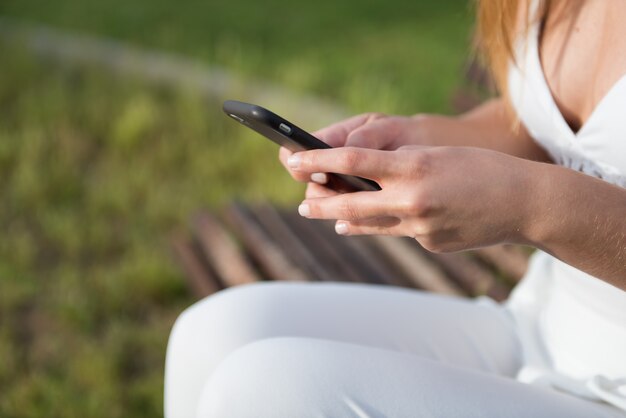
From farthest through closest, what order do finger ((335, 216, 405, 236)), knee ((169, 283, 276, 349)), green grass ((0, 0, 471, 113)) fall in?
green grass ((0, 0, 471, 113)) < knee ((169, 283, 276, 349)) < finger ((335, 216, 405, 236))

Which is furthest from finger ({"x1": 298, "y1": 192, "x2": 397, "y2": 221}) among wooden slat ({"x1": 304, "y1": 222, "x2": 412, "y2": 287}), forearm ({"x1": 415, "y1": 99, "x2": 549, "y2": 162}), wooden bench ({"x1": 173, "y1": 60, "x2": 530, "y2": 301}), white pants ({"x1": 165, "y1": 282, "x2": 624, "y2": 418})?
wooden slat ({"x1": 304, "y1": 222, "x2": 412, "y2": 287})

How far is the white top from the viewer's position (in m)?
1.30

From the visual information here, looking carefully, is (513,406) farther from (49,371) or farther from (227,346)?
(49,371)

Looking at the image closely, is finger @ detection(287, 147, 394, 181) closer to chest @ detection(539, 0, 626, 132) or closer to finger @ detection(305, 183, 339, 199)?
finger @ detection(305, 183, 339, 199)

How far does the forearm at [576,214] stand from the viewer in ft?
3.83

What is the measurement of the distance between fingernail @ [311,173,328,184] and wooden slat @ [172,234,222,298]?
105 centimetres

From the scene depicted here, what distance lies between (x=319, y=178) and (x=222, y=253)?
1.13m

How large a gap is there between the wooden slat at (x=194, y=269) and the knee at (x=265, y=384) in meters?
1.07

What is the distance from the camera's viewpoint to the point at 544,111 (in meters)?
1.44

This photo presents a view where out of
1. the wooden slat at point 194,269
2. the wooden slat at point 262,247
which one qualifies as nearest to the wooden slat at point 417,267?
the wooden slat at point 262,247

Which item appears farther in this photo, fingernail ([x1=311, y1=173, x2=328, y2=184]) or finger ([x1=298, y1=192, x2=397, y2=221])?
fingernail ([x1=311, y1=173, x2=328, y2=184])

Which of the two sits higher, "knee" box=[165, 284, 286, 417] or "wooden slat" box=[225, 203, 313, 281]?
"knee" box=[165, 284, 286, 417]

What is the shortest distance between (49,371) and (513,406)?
1.52 meters

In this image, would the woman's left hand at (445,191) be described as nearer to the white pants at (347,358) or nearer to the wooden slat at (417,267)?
the white pants at (347,358)
